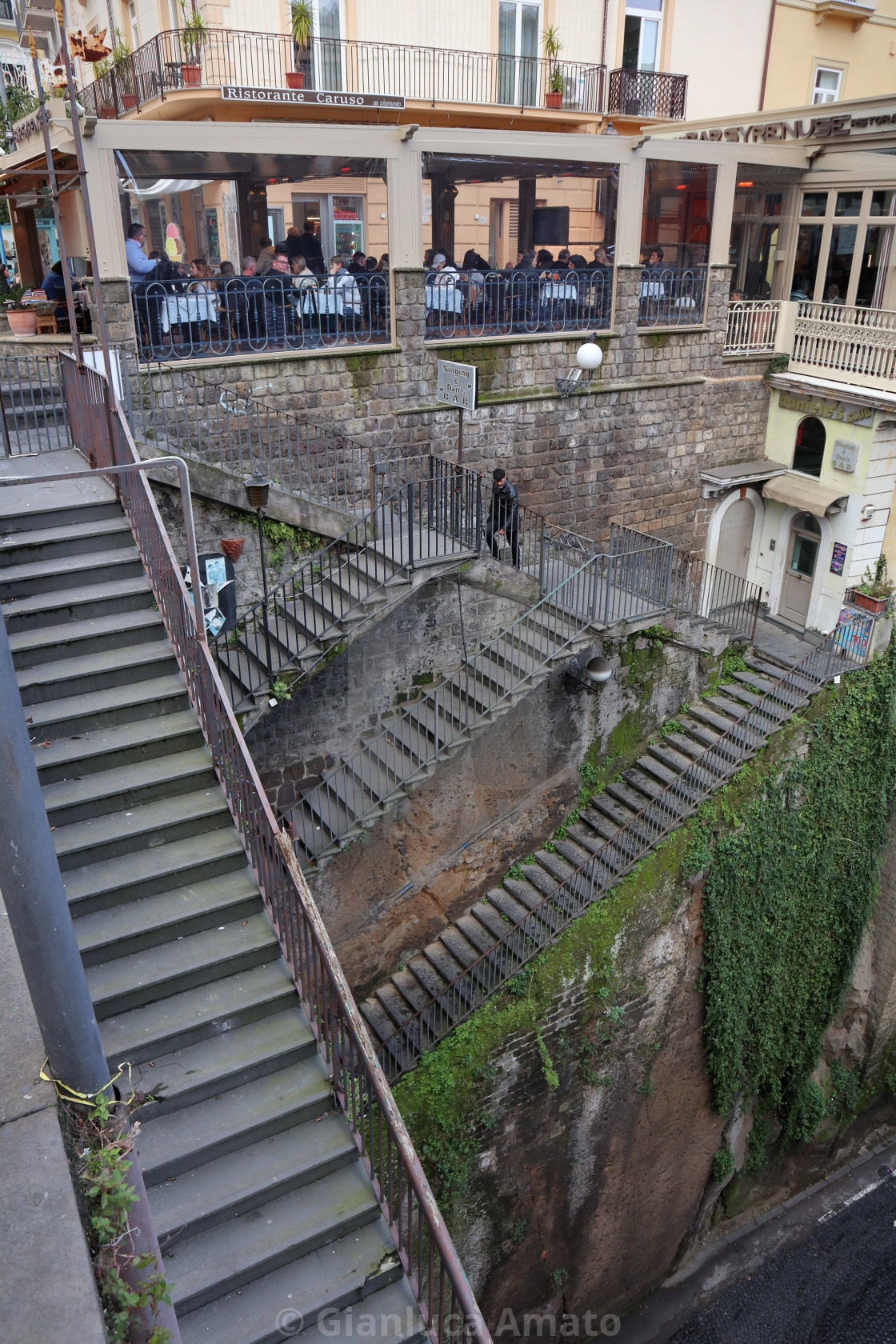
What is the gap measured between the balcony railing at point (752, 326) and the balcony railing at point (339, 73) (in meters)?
5.37

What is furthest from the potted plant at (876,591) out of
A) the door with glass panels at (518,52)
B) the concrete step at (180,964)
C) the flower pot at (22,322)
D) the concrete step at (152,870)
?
the concrete step at (180,964)

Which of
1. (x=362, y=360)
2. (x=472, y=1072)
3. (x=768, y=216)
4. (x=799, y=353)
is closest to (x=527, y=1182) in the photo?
(x=472, y=1072)

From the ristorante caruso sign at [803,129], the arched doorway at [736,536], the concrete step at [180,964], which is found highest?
the ristorante caruso sign at [803,129]

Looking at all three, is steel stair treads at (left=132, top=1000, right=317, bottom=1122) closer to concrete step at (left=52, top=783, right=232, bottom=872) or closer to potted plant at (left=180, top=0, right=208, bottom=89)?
concrete step at (left=52, top=783, right=232, bottom=872)

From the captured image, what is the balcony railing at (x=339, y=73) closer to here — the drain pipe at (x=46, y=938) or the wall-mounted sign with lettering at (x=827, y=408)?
the wall-mounted sign with lettering at (x=827, y=408)

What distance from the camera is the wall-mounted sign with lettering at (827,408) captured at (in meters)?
15.7

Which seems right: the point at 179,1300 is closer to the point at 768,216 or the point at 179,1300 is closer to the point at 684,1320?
the point at 684,1320

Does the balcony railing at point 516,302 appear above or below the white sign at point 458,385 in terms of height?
above

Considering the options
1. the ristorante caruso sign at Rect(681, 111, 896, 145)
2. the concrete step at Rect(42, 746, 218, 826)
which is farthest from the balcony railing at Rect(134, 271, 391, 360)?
the ristorante caruso sign at Rect(681, 111, 896, 145)

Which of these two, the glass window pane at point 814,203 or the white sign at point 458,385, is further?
the glass window pane at point 814,203

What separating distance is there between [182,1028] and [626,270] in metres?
12.8

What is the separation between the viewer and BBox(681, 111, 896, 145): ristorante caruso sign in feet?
48.5

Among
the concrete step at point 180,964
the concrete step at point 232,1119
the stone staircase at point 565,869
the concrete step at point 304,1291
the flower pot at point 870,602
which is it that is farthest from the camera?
the flower pot at point 870,602

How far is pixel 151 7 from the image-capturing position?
16047 mm
